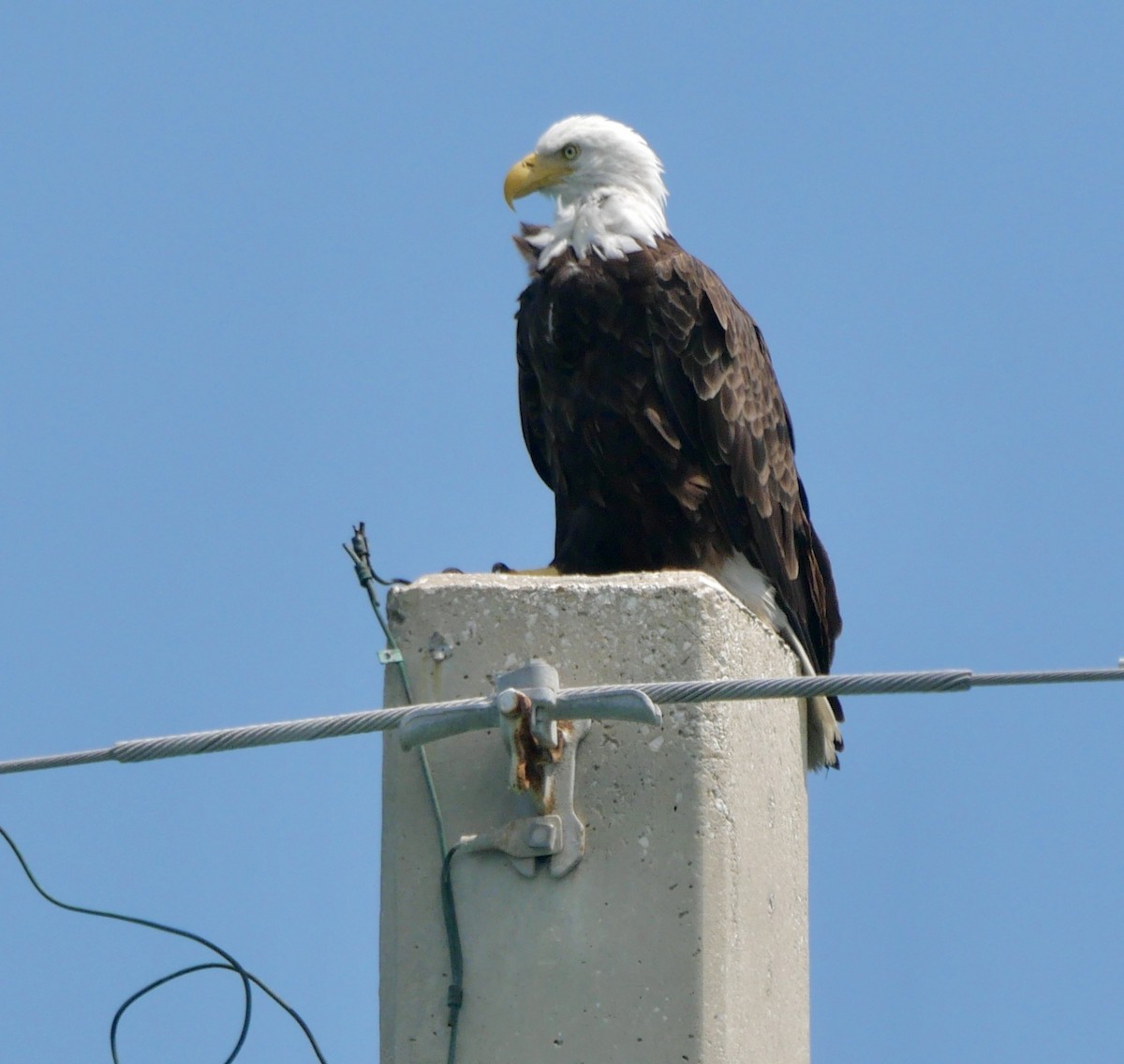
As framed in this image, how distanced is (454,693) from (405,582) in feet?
0.98

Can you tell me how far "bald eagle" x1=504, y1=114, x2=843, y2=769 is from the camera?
6125 millimetres

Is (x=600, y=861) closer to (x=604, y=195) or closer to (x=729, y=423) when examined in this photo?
(x=729, y=423)

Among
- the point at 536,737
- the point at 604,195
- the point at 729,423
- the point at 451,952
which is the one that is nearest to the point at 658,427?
the point at 729,423

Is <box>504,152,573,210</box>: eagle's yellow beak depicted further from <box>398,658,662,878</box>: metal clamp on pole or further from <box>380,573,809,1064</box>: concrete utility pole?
<box>398,658,662,878</box>: metal clamp on pole

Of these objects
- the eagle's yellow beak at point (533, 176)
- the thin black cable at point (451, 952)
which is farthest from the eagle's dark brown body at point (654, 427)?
the thin black cable at point (451, 952)

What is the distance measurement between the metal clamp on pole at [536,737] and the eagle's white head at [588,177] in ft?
10.2

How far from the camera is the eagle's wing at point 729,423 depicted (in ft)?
20.4

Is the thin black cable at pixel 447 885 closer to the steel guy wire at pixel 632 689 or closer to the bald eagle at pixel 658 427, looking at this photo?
the steel guy wire at pixel 632 689

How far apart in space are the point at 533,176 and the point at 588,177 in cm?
19

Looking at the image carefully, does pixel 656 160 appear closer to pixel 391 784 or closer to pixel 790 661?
pixel 790 661

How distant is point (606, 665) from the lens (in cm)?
376

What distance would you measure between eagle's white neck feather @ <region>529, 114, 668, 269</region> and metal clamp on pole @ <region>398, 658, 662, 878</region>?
2.94 meters

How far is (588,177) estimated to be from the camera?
6.75 meters

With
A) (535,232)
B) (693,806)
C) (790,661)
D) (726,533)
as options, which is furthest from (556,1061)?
(535,232)
